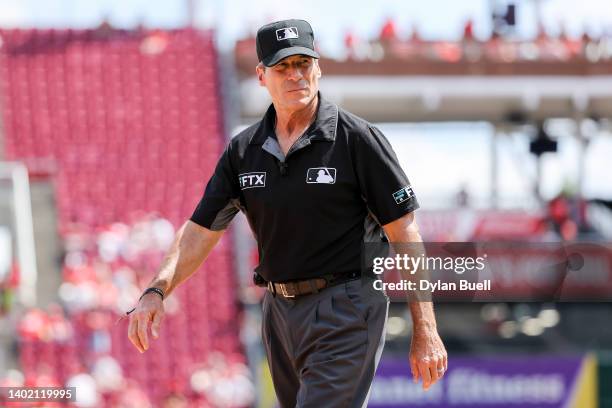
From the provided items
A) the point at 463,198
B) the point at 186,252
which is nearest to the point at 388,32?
the point at 463,198

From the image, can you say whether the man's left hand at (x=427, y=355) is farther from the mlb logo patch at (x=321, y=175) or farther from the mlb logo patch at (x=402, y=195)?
the mlb logo patch at (x=321, y=175)

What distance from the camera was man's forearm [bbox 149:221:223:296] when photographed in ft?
13.4

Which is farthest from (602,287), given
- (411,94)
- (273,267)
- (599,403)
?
(273,267)

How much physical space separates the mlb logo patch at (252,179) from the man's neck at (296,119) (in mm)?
163

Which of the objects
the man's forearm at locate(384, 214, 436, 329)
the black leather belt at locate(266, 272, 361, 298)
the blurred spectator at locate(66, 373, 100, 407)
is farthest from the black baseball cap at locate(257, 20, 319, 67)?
the blurred spectator at locate(66, 373, 100, 407)

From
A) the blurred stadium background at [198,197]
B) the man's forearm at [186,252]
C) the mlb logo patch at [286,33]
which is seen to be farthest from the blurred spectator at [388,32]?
the mlb logo patch at [286,33]

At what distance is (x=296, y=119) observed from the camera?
391cm

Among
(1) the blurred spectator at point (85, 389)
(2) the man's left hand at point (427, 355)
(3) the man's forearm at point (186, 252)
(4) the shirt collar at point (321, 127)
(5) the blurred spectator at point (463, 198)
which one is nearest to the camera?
(2) the man's left hand at point (427, 355)

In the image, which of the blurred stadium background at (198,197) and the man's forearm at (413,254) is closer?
the man's forearm at (413,254)

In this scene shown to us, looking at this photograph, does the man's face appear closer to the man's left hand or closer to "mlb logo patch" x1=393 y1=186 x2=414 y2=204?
"mlb logo patch" x1=393 y1=186 x2=414 y2=204

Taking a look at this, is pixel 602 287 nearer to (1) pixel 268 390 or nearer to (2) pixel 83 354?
(1) pixel 268 390

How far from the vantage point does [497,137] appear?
19031 millimetres

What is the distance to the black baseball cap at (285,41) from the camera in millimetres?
3785

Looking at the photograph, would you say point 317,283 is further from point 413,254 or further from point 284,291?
point 413,254
